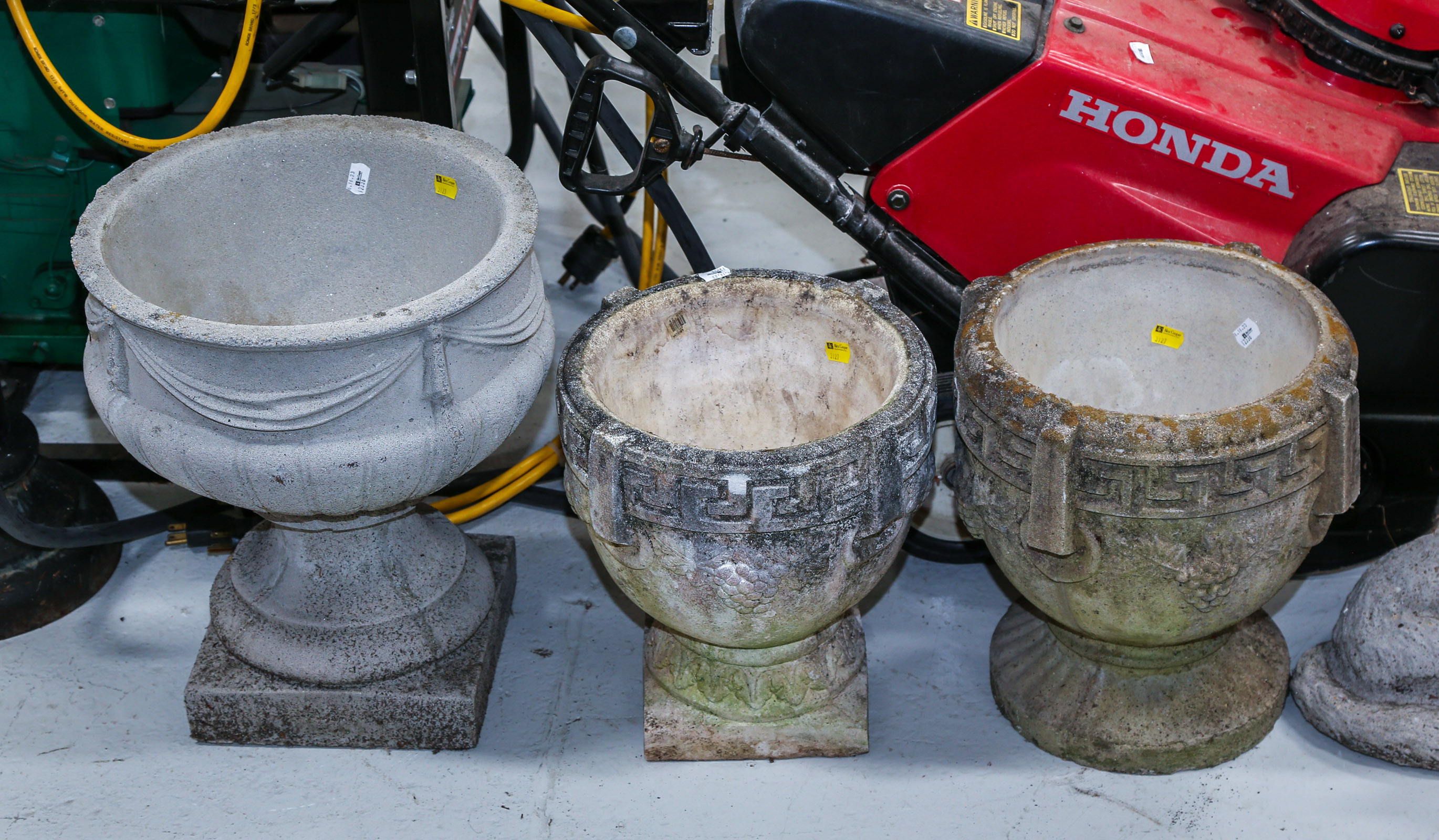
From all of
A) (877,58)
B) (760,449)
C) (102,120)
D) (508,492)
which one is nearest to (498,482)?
(508,492)

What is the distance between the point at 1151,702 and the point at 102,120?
2.20 m

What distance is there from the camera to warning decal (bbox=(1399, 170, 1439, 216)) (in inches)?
87.7

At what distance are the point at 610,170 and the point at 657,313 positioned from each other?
166 cm

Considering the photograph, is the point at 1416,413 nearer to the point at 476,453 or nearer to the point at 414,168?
the point at 476,453

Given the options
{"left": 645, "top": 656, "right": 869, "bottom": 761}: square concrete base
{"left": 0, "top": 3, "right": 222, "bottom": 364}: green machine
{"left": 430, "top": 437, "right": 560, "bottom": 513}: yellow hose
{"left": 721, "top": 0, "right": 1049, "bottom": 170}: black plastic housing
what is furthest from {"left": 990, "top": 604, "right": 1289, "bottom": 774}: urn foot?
{"left": 0, "top": 3, "right": 222, "bottom": 364}: green machine

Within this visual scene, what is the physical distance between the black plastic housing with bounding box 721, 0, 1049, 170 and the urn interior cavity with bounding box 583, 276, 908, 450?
0.31m

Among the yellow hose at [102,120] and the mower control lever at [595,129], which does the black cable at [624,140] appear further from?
the yellow hose at [102,120]

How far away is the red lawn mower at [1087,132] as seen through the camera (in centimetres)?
226

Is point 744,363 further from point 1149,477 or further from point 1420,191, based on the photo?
point 1420,191

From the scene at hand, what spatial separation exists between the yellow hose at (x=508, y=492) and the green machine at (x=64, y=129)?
3.03ft

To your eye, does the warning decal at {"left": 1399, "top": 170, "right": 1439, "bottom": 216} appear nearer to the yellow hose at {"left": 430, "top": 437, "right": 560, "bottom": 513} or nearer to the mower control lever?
the mower control lever

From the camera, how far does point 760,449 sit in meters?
2.17

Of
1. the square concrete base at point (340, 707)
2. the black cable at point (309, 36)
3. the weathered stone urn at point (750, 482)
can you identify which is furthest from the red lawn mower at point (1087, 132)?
the square concrete base at point (340, 707)

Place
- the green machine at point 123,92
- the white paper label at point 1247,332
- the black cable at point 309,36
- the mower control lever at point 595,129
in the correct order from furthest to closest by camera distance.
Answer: the black cable at point 309,36 < the green machine at point 123,92 < the white paper label at point 1247,332 < the mower control lever at point 595,129
